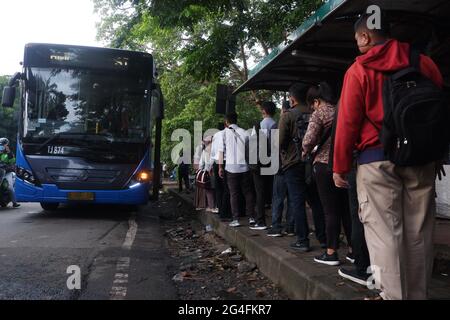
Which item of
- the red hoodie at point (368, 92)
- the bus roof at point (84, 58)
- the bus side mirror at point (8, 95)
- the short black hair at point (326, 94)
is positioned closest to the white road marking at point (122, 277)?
the red hoodie at point (368, 92)

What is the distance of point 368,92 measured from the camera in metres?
2.82

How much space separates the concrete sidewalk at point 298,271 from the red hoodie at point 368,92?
104cm

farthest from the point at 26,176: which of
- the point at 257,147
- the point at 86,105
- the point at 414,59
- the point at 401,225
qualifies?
the point at 414,59

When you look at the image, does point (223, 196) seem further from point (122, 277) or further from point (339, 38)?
point (339, 38)

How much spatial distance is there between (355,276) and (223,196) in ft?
13.9

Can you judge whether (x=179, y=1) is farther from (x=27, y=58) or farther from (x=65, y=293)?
(x=65, y=293)

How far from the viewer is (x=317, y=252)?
15.3 ft

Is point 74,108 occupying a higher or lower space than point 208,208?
higher

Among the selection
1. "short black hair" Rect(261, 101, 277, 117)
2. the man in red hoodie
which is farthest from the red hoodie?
"short black hair" Rect(261, 101, 277, 117)

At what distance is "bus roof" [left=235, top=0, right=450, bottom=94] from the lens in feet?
13.5

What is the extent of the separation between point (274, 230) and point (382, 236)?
9.60ft
